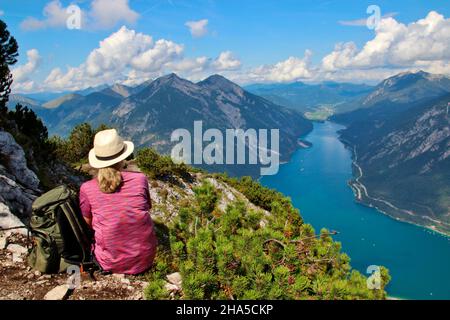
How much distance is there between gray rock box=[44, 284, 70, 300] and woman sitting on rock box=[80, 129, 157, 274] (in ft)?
3.05

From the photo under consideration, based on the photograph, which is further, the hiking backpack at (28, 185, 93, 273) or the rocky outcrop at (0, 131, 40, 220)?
the rocky outcrop at (0, 131, 40, 220)

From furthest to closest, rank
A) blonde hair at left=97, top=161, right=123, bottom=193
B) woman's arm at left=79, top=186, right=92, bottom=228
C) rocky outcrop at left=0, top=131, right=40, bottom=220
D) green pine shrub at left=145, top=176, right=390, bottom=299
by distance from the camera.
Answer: rocky outcrop at left=0, top=131, right=40, bottom=220 < woman's arm at left=79, top=186, right=92, bottom=228 < blonde hair at left=97, top=161, right=123, bottom=193 < green pine shrub at left=145, top=176, right=390, bottom=299

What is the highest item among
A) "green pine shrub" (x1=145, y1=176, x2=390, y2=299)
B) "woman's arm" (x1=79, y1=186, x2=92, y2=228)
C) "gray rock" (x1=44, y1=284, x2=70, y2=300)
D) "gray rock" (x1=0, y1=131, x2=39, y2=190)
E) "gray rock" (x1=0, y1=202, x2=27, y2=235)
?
"gray rock" (x1=0, y1=131, x2=39, y2=190)

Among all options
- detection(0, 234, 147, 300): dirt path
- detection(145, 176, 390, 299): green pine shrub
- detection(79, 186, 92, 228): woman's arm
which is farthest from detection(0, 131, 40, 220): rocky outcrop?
detection(145, 176, 390, 299): green pine shrub

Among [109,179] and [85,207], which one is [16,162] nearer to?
[85,207]

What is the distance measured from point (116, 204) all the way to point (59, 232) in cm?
154

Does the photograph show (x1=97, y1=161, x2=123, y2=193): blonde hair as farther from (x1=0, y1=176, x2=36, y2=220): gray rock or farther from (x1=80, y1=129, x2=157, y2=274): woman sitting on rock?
(x1=0, y1=176, x2=36, y2=220): gray rock

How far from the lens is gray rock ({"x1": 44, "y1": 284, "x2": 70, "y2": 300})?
611 cm

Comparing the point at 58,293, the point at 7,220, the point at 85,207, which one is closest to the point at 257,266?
the point at 85,207

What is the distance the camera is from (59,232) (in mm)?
6461

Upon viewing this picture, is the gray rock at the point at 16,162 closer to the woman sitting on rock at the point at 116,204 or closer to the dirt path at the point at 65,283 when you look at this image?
the dirt path at the point at 65,283

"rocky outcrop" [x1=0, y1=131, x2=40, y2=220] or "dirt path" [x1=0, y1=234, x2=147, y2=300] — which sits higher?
"rocky outcrop" [x1=0, y1=131, x2=40, y2=220]

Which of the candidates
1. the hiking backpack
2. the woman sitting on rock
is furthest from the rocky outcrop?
Answer: the woman sitting on rock

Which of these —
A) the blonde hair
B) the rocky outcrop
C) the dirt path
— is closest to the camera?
the blonde hair
